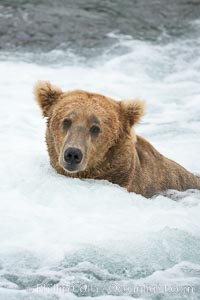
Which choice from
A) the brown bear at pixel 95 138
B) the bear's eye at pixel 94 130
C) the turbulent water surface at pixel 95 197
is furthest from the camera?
the bear's eye at pixel 94 130

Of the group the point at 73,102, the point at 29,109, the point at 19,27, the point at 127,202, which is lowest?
the point at 127,202

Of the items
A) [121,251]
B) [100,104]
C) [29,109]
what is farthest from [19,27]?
[121,251]

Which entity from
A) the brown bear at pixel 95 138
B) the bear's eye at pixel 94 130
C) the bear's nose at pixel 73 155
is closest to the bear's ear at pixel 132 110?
the brown bear at pixel 95 138

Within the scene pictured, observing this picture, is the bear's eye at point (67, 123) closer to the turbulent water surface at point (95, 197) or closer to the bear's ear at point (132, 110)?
the turbulent water surface at point (95, 197)

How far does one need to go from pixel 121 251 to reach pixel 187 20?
10.0 meters

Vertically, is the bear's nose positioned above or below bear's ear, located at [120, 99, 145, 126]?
below

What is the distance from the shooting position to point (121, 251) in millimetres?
4770

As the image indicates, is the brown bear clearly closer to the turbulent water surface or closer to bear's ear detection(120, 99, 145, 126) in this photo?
bear's ear detection(120, 99, 145, 126)

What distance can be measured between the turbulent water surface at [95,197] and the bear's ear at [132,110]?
24.6 inches

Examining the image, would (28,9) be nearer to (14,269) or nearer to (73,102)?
(73,102)

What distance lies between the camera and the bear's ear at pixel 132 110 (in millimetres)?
6000

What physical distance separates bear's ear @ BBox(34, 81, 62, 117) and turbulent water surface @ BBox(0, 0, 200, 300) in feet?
1.67

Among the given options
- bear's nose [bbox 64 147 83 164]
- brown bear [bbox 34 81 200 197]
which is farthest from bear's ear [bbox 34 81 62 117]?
bear's nose [bbox 64 147 83 164]

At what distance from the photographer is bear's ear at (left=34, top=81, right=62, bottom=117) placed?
6020mm
